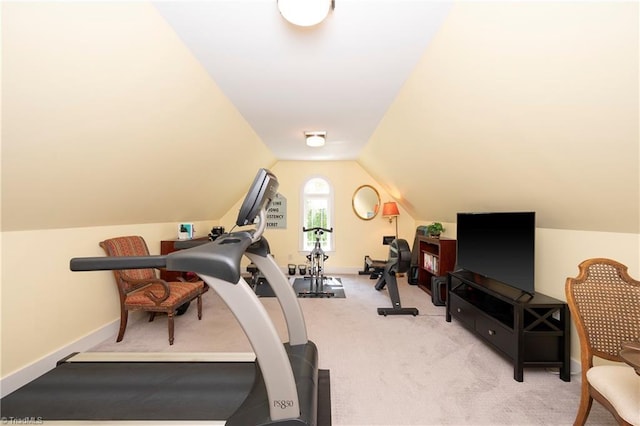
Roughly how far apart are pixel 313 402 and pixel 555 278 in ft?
7.73

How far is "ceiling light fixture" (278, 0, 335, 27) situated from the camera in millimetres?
1283

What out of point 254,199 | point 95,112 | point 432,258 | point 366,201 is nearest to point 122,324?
point 95,112

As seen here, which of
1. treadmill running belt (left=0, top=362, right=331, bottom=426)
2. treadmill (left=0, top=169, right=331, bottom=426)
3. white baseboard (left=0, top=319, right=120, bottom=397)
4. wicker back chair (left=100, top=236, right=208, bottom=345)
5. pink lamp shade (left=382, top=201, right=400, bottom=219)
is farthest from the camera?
pink lamp shade (left=382, top=201, right=400, bottom=219)

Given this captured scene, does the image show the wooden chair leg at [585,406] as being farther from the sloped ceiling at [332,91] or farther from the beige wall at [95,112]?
the beige wall at [95,112]

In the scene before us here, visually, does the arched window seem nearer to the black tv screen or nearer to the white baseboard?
the black tv screen

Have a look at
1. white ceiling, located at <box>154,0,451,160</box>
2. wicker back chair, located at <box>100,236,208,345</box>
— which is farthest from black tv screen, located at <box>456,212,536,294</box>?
wicker back chair, located at <box>100,236,208,345</box>

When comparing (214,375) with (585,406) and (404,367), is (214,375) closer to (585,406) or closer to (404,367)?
(404,367)

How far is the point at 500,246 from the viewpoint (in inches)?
98.7

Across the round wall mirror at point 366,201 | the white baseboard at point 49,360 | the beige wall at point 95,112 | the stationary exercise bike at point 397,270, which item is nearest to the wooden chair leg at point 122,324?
the white baseboard at point 49,360

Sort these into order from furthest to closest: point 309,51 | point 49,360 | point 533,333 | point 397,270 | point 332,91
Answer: point 397,270 → point 332,91 → point 49,360 → point 533,333 → point 309,51

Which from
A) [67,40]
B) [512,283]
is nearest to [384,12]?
[67,40]

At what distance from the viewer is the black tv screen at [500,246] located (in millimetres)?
2248

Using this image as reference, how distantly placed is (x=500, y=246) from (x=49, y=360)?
4.00 meters

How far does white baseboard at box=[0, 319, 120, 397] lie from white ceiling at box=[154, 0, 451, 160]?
2616 mm
